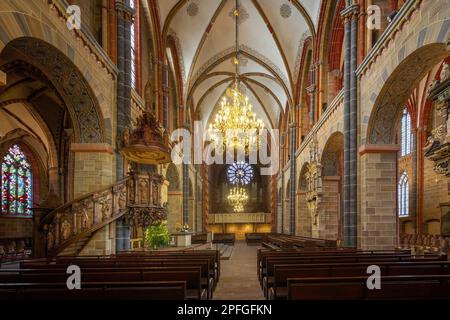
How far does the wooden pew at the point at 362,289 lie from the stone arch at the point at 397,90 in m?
5.21

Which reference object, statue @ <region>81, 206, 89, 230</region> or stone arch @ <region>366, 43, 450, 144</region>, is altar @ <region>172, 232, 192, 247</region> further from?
stone arch @ <region>366, 43, 450, 144</region>

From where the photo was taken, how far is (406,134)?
22391 mm

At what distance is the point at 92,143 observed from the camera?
10.7 metres

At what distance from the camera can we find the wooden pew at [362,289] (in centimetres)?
421

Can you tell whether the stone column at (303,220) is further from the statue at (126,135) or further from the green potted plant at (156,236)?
the statue at (126,135)

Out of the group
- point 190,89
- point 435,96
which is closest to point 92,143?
point 435,96

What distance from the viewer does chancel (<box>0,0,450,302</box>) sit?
580 cm

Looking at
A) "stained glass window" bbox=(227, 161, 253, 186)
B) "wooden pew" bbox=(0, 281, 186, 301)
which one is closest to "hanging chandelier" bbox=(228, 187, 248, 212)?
"stained glass window" bbox=(227, 161, 253, 186)

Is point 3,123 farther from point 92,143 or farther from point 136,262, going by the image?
point 136,262

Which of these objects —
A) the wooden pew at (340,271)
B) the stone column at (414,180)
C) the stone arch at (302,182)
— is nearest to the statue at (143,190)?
the wooden pew at (340,271)

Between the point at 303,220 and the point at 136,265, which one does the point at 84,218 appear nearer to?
the point at 136,265

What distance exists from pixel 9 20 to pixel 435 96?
25.8 ft

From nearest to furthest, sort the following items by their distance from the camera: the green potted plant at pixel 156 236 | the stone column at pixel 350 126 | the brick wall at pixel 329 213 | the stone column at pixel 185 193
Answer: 1. the stone column at pixel 350 126
2. the green potted plant at pixel 156 236
3. the brick wall at pixel 329 213
4. the stone column at pixel 185 193

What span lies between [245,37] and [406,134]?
12.2 m
